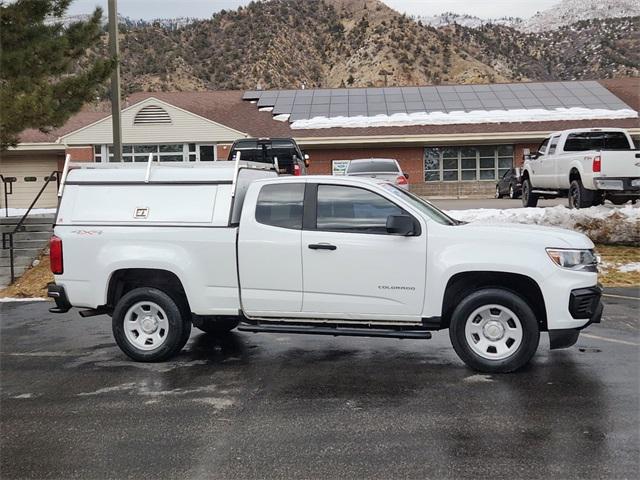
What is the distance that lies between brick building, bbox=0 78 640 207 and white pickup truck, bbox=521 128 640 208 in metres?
14.2

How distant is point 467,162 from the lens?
33.3 m

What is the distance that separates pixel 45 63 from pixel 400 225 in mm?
12078

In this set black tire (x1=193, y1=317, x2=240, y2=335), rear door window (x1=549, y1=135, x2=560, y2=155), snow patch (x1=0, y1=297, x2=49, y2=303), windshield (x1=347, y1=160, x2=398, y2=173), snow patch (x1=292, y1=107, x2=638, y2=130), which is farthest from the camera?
snow patch (x1=292, y1=107, x2=638, y2=130)

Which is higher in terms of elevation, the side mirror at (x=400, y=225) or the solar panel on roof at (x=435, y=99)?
the solar panel on roof at (x=435, y=99)

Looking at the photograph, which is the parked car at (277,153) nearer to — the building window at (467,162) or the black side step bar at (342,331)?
the black side step bar at (342,331)

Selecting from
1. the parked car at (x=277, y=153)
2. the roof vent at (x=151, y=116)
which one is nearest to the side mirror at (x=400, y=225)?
the parked car at (x=277, y=153)

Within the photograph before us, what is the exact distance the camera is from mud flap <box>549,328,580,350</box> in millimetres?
6246

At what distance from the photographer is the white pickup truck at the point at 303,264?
6.33 meters

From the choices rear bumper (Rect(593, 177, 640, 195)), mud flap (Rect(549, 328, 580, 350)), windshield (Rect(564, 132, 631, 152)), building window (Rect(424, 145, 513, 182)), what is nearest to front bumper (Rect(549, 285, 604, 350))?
mud flap (Rect(549, 328, 580, 350))

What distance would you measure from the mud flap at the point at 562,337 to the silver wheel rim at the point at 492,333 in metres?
0.32

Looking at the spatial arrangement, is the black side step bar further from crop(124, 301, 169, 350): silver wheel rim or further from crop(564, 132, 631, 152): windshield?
crop(564, 132, 631, 152): windshield

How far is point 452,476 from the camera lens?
4.17 metres

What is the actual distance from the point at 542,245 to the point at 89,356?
508cm

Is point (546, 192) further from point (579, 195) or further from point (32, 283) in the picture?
point (32, 283)
